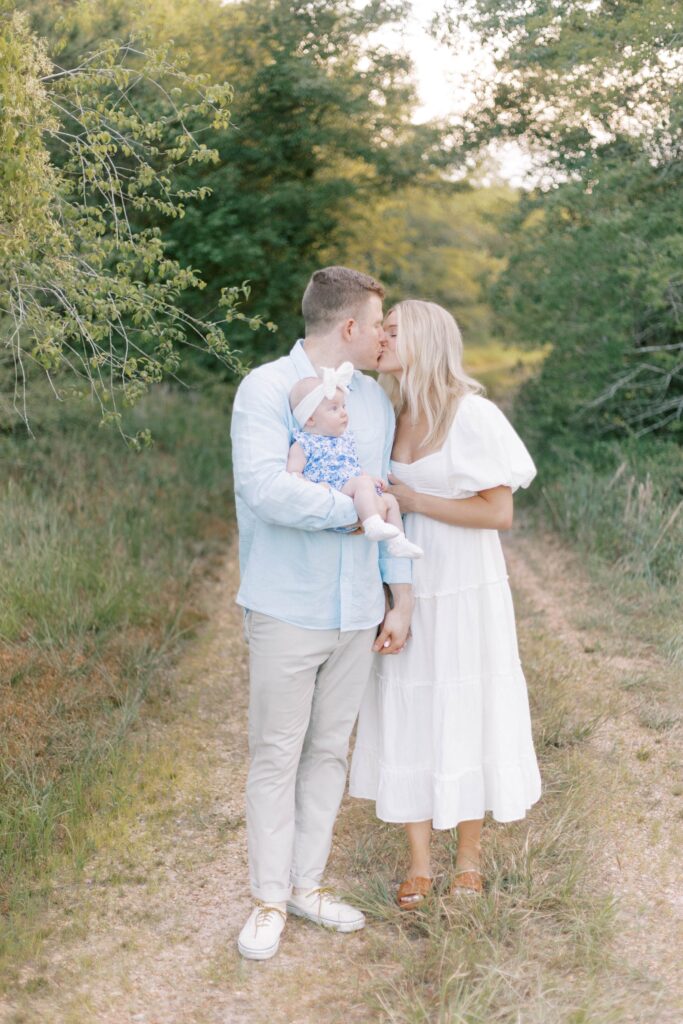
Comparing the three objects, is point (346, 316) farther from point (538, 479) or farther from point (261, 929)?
point (538, 479)

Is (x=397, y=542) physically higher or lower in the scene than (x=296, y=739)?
higher

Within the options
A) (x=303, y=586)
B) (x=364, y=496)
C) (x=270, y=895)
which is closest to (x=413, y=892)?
(x=270, y=895)

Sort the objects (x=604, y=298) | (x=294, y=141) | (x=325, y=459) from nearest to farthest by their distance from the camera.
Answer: (x=325, y=459), (x=604, y=298), (x=294, y=141)

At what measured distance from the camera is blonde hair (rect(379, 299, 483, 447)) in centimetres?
353

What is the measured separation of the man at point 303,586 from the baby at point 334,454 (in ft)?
0.16

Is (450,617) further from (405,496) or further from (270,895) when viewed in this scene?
(270,895)

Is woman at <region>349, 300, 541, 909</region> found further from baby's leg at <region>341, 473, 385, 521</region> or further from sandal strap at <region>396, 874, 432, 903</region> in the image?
baby's leg at <region>341, 473, 385, 521</region>

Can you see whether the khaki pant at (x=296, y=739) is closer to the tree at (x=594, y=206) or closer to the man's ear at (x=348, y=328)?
the man's ear at (x=348, y=328)

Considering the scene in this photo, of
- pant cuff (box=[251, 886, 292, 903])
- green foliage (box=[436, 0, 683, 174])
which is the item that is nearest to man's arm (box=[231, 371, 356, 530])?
pant cuff (box=[251, 886, 292, 903])

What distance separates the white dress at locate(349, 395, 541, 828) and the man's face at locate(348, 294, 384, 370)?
35 cm

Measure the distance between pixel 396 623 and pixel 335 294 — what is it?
1055 mm

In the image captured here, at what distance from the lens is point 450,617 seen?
364 centimetres

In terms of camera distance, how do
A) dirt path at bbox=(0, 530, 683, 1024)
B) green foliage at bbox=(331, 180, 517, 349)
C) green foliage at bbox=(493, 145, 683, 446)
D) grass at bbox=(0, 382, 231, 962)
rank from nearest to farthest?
dirt path at bbox=(0, 530, 683, 1024) < grass at bbox=(0, 382, 231, 962) < green foliage at bbox=(493, 145, 683, 446) < green foliage at bbox=(331, 180, 517, 349)

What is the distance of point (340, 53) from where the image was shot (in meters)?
9.79
